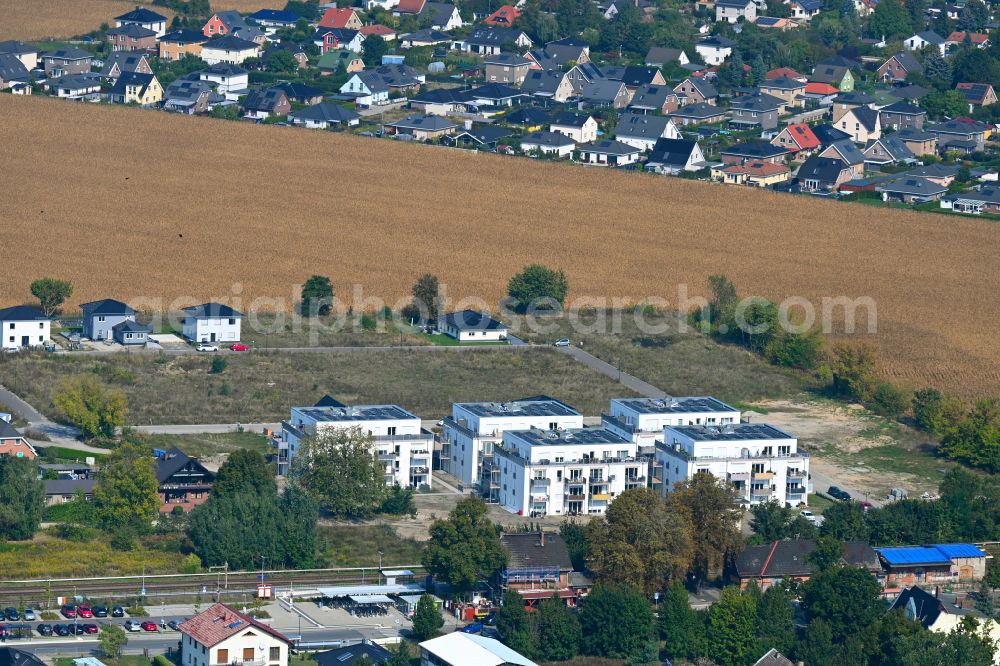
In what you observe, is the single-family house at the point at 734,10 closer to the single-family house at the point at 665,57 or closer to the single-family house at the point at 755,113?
the single-family house at the point at 665,57

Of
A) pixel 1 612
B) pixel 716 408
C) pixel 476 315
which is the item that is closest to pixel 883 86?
pixel 476 315

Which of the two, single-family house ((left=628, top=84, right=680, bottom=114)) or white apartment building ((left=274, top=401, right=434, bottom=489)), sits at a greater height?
single-family house ((left=628, top=84, right=680, bottom=114))

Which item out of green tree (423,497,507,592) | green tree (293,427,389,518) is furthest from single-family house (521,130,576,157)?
green tree (423,497,507,592)

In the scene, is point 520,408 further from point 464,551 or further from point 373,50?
point 373,50

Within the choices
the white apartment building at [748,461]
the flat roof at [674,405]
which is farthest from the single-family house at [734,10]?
the white apartment building at [748,461]

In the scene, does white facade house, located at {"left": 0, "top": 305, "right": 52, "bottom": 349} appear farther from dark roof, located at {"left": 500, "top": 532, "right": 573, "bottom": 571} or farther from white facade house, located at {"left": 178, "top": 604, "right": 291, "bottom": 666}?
white facade house, located at {"left": 178, "top": 604, "right": 291, "bottom": 666}

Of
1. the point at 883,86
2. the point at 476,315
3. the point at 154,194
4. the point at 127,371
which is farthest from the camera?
the point at 883,86

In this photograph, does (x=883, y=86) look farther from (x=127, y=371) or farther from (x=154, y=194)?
(x=127, y=371)
